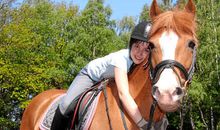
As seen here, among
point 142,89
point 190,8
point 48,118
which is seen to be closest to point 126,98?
point 142,89

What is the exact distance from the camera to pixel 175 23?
463 cm

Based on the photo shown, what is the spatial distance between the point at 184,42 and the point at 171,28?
0.20 meters

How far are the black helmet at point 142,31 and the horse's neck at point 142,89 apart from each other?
1.22ft

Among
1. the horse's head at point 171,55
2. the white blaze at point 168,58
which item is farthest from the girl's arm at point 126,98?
the white blaze at point 168,58

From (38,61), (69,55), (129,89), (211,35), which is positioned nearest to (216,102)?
(211,35)

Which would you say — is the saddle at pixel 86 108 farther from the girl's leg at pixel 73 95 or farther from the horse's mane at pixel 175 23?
the horse's mane at pixel 175 23

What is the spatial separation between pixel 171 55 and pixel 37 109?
4.82 meters

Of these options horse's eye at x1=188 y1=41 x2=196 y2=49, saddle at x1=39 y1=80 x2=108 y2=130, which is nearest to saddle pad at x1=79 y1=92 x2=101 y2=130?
saddle at x1=39 y1=80 x2=108 y2=130

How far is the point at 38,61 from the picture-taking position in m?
47.3

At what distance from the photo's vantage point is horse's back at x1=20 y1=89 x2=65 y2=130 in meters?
8.50

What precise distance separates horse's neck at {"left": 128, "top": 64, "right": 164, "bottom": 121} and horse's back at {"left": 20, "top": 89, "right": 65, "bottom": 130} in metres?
3.32

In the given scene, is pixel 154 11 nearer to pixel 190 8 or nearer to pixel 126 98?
pixel 190 8

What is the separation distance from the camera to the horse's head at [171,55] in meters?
4.21

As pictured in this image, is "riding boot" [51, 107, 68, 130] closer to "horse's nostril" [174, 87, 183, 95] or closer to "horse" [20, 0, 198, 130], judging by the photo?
"horse" [20, 0, 198, 130]
